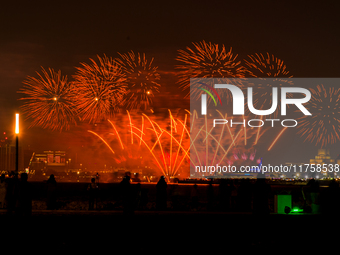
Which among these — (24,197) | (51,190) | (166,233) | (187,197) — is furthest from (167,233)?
(187,197)

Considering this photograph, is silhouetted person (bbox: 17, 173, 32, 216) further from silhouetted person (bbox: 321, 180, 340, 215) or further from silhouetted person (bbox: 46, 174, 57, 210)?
silhouetted person (bbox: 321, 180, 340, 215)

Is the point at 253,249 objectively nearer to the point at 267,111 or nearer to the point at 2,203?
the point at 2,203

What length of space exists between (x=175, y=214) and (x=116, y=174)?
134 feet

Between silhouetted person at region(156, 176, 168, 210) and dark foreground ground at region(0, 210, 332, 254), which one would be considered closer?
dark foreground ground at region(0, 210, 332, 254)

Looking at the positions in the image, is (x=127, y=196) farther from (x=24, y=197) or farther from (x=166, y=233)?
(x=24, y=197)

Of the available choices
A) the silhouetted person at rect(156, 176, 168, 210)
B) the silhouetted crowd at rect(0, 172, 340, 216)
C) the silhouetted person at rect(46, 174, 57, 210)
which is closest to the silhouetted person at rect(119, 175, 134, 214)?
the silhouetted crowd at rect(0, 172, 340, 216)

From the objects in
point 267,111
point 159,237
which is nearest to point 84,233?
point 159,237

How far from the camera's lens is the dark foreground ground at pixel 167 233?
9453 mm

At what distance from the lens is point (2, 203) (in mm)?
20500

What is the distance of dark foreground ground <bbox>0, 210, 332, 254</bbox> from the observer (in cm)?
945

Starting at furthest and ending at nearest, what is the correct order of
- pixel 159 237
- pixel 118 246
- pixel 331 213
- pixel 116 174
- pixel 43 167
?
pixel 43 167
pixel 116 174
pixel 331 213
pixel 159 237
pixel 118 246

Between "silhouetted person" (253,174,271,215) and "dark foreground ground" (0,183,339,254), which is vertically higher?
"silhouetted person" (253,174,271,215)

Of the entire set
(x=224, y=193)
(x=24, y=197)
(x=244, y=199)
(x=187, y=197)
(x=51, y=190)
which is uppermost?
(x=24, y=197)

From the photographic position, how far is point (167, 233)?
11719 mm
